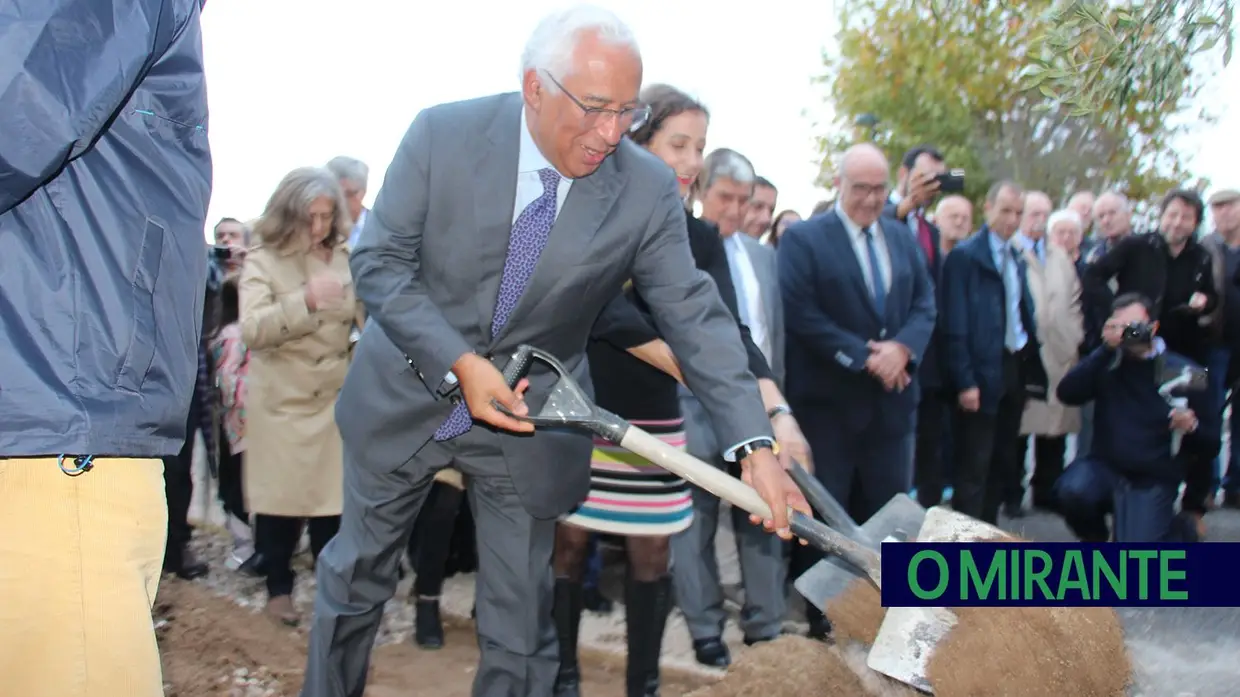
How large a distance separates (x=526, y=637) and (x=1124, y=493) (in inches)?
144

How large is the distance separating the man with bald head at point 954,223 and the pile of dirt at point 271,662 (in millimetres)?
3531

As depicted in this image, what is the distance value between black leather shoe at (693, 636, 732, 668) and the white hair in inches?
99.7

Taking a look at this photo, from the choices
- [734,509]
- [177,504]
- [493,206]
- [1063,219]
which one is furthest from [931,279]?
[177,504]

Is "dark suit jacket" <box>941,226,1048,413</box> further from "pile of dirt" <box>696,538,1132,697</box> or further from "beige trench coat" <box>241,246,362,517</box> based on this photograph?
"beige trench coat" <box>241,246,362,517</box>

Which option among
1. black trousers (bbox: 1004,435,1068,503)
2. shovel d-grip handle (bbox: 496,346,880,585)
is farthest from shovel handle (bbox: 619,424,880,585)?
black trousers (bbox: 1004,435,1068,503)

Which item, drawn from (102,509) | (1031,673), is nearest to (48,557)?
(102,509)

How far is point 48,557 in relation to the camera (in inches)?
68.7

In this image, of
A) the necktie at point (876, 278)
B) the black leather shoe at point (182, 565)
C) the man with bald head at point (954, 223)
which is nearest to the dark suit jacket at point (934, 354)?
the man with bald head at point (954, 223)

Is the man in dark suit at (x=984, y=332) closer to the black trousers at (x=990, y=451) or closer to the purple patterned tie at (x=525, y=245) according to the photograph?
the black trousers at (x=990, y=451)

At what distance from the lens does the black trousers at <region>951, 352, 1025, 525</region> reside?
6074 mm

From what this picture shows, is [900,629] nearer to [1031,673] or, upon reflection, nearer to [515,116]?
[1031,673]

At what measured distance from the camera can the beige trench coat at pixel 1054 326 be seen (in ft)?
22.5

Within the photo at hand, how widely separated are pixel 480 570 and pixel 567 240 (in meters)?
0.92

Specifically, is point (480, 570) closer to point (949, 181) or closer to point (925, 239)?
point (949, 181)
